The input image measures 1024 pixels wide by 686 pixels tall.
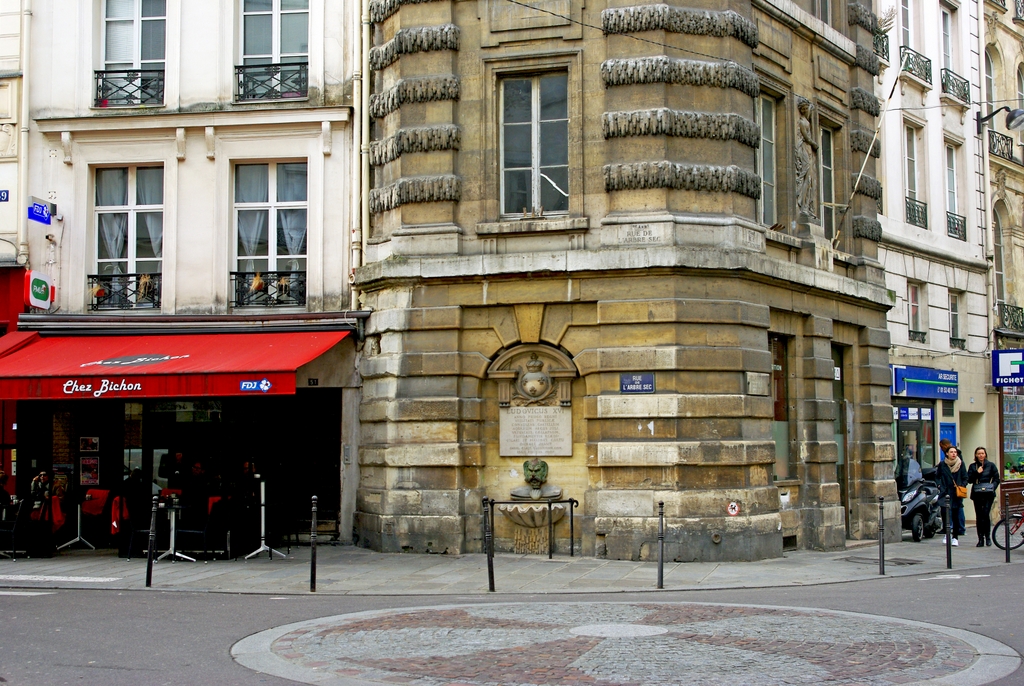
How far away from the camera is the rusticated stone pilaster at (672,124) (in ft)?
51.6

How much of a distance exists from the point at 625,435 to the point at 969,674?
792cm

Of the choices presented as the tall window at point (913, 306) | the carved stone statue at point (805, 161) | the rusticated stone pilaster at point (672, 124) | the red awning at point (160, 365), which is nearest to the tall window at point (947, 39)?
the tall window at point (913, 306)

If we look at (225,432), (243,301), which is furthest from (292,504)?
(243,301)

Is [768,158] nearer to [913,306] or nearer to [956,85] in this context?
[913,306]

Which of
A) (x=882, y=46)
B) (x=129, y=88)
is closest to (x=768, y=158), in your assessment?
(x=882, y=46)

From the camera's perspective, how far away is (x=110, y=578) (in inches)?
555

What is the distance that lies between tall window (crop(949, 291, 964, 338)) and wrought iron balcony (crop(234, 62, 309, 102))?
16.1m

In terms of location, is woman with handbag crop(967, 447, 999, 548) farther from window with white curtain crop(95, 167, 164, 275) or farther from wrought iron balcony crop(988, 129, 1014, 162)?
window with white curtain crop(95, 167, 164, 275)

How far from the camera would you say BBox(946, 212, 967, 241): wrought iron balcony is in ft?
86.1

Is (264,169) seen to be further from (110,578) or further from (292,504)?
(110,578)

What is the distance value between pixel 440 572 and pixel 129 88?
10.1 metres

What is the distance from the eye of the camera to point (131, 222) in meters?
18.9

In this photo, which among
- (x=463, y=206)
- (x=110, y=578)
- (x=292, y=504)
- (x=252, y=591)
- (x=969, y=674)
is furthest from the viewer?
(x=292, y=504)

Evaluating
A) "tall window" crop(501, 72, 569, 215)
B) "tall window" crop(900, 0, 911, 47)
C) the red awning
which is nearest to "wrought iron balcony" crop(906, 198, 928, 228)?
"tall window" crop(900, 0, 911, 47)
